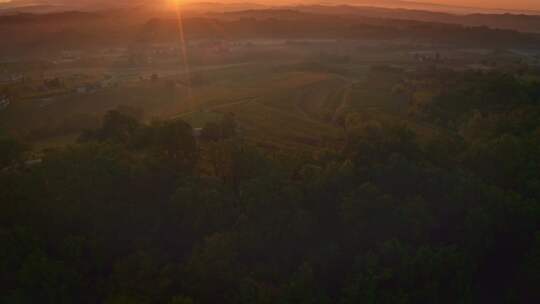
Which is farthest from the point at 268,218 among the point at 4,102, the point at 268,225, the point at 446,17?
the point at 446,17

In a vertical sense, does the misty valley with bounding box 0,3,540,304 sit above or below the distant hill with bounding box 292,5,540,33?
below

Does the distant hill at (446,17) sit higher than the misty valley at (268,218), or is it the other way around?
the distant hill at (446,17)

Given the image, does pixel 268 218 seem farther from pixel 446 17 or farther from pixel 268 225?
pixel 446 17

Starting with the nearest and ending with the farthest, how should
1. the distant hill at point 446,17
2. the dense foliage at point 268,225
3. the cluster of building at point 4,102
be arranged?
the dense foliage at point 268,225
the cluster of building at point 4,102
the distant hill at point 446,17

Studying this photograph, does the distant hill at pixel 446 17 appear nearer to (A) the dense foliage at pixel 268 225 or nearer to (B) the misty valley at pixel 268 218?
(B) the misty valley at pixel 268 218

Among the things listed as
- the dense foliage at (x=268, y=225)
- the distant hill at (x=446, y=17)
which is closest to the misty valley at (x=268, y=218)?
the dense foliage at (x=268, y=225)

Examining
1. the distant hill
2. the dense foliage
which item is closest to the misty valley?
the dense foliage

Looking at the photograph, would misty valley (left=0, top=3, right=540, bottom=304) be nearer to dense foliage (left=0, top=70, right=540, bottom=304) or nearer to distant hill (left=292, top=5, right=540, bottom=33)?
dense foliage (left=0, top=70, right=540, bottom=304)

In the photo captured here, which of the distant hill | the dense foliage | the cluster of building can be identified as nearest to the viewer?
the dense foliage

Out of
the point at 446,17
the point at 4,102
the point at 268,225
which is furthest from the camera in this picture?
the point at 446,17
